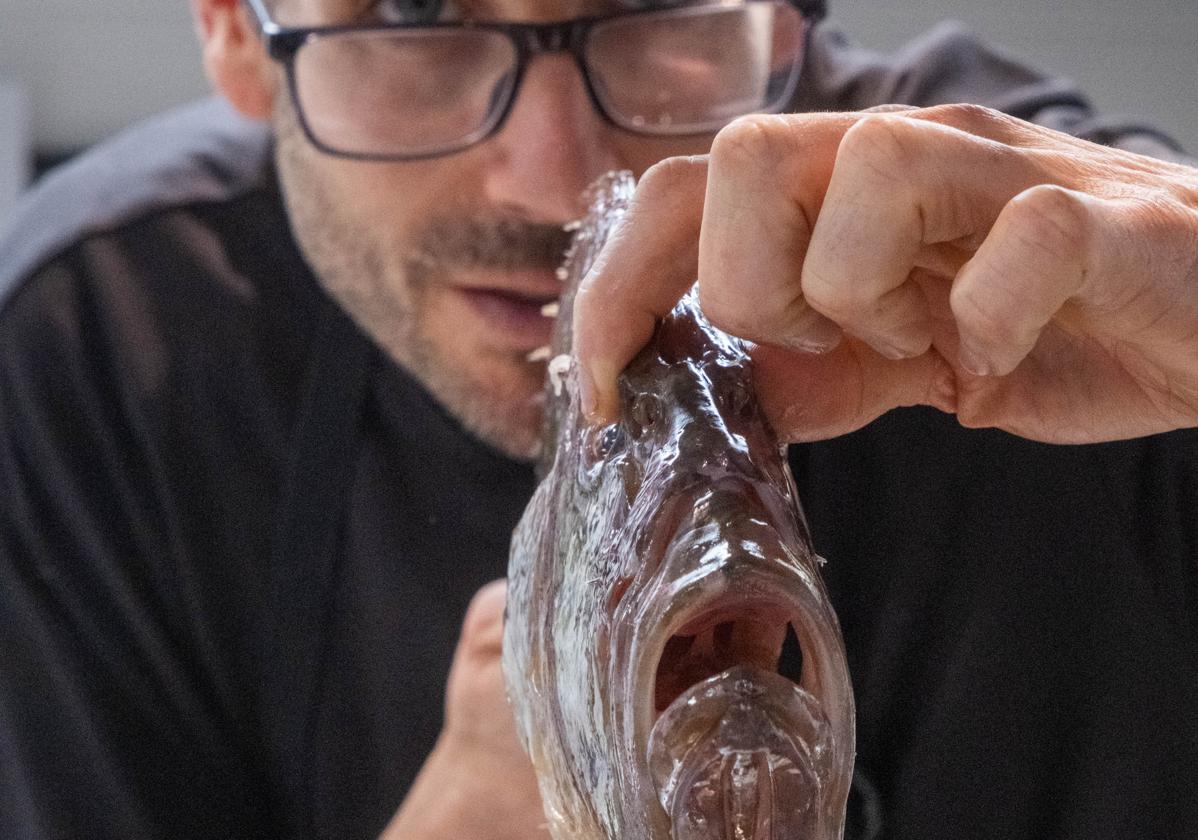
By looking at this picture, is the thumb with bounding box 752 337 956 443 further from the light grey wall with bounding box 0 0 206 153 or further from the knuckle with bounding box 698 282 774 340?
the light grey wall with bounding box 0 0 206 153

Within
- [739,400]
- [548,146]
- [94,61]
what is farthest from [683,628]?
[94,61]

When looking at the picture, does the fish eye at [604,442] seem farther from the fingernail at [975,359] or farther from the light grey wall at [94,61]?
the light grey wall at [94,61]

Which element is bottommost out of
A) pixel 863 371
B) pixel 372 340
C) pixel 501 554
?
pixel 501 554

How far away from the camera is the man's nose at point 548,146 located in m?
0.94

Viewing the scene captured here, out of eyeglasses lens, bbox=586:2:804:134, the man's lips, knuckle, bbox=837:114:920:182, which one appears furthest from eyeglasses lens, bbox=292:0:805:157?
knuckle, bbox=837:114:920:182

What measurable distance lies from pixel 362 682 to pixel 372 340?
310 mm

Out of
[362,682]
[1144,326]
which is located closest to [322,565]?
[362,682]

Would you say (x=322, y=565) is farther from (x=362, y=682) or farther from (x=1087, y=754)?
(x=1087, y=754)

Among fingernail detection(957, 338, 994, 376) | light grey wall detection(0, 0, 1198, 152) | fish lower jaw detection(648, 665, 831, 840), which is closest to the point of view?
fish lower jaw detection(648, 665, 831, 840)

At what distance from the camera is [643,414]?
0.50 m

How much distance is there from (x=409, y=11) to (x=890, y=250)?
2.07ft

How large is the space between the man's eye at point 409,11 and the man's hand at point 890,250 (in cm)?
52

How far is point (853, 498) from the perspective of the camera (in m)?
0.97

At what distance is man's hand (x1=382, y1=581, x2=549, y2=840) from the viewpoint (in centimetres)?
77
